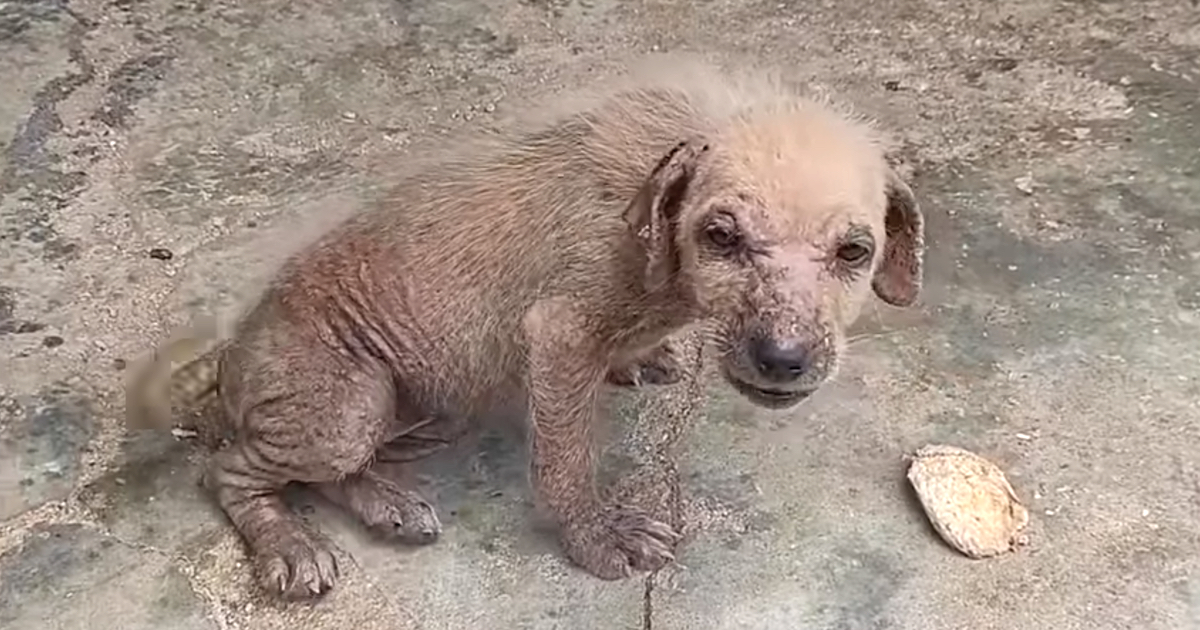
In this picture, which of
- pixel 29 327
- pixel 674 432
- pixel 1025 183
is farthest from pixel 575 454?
pixel 1025 183

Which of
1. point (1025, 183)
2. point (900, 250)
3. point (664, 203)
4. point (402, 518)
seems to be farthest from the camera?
point (1025, 183)

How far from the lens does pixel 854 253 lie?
3148mm

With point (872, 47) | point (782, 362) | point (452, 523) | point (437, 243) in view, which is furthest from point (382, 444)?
point (872, 47)

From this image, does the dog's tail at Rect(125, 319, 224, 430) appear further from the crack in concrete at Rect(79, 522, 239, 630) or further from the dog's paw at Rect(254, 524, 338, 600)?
the dog's paw at Rect(254, 524, 338, 600)

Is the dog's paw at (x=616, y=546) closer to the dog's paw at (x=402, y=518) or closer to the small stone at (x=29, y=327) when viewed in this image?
the dog's paw at (x=402, y=518)

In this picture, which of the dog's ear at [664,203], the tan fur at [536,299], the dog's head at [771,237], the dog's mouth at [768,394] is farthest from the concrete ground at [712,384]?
the dog's ear at [664,203]

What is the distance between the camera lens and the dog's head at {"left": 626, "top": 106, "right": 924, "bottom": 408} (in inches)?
122

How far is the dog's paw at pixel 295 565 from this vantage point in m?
3.54

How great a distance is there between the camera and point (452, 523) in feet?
12.3

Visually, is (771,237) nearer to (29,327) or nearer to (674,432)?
(674,432)

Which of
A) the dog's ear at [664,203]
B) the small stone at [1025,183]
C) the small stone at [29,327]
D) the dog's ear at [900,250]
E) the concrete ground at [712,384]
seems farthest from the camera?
the small stone at [1025,183]

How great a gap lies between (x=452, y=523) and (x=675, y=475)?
18.8 inches

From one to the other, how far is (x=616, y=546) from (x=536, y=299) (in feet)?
1.69

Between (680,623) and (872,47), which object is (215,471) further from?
(872,47)
